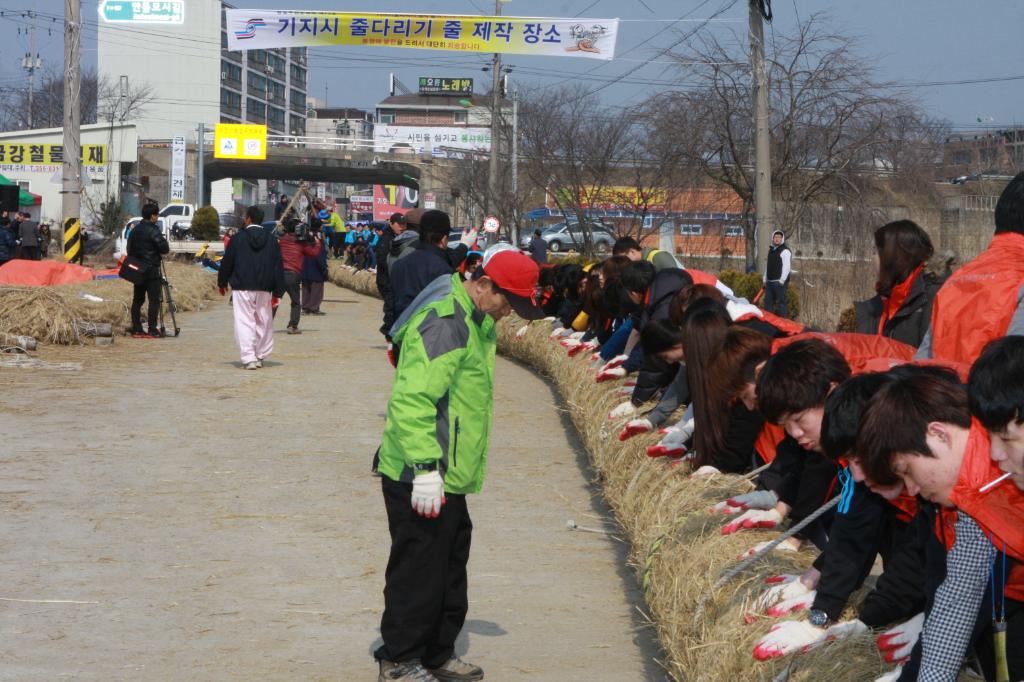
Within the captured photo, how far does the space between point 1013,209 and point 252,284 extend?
35.0 ft

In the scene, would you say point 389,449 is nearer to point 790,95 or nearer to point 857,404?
point 857,404

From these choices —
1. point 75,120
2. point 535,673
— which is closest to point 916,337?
point 535,673

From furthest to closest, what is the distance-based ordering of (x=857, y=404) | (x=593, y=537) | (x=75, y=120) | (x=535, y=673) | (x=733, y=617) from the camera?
(x=75, y=120) < (x=593, y=537) < (x=535, y=673) < (x=733, y=617) < (x=857, y=404)

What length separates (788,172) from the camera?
84.6 feet

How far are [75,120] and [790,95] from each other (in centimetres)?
1339

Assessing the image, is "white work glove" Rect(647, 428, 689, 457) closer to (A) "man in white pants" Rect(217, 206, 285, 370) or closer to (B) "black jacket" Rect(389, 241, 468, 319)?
(B) "black jacket" Rect(389, 241, 468, 319)

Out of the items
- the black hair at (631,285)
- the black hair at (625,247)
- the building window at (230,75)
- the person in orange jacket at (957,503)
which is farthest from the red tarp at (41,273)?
the building window at (230,75)

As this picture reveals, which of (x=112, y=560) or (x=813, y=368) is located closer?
(x=813, y=368)

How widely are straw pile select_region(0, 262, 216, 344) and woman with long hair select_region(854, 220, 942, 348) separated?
11284 millimetres

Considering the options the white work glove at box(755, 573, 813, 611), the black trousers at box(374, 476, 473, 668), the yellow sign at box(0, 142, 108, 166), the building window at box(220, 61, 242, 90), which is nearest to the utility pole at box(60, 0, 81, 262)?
the black trousers at box(374, 476, 473, 668)

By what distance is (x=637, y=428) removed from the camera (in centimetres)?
734

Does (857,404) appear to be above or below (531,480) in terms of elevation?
above

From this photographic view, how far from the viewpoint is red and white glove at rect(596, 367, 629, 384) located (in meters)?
9.43

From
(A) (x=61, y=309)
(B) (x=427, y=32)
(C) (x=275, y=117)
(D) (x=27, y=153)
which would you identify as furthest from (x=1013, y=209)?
(C) (x=275, y=117)
